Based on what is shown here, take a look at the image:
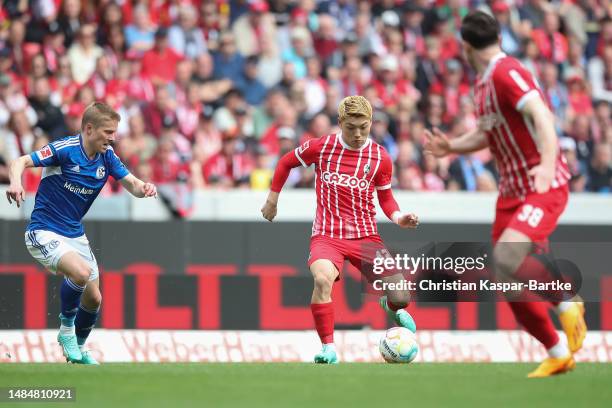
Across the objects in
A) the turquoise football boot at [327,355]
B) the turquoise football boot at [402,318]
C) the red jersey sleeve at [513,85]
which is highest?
the red jersey sleeve at [513,85]

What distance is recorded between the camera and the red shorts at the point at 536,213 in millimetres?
7176

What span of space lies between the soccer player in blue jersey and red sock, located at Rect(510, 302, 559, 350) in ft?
10.9

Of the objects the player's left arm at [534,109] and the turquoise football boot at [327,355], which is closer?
the player's left arm at [534,109]

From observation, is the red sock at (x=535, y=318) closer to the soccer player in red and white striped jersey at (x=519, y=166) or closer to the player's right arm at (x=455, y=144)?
the soccer player in red and white striped jersey at (x=519, y=166)

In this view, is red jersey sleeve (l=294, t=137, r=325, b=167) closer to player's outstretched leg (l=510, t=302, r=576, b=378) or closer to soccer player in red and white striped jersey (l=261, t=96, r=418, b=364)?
soccer player in red and white striped jersey (l=261, t=96, r=418, b=364)

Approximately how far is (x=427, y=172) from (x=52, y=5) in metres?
5.24

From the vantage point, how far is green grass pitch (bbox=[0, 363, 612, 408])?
21.3 ft

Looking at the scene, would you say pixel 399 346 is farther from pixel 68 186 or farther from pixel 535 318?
pixel 68 186

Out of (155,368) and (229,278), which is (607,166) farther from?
(155,368)

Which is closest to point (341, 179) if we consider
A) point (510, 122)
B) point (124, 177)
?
point (124, 177)

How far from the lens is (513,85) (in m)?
7.17

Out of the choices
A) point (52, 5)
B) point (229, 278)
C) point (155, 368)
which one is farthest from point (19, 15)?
point (155, 368)

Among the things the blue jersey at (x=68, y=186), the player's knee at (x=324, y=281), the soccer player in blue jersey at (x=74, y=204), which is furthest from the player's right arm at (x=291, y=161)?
the blue jersey at (x=68, y=186)

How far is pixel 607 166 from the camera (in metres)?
15.5
